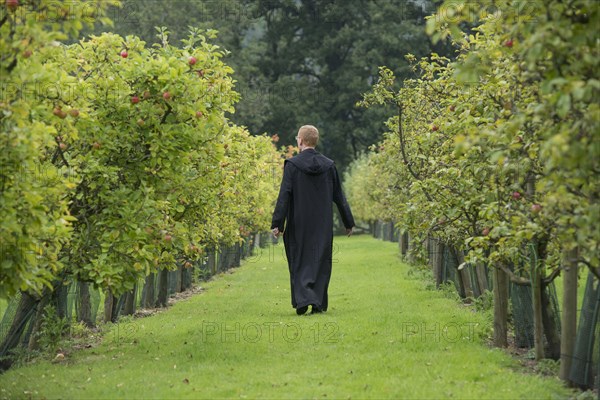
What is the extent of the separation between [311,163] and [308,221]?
0.77 metres

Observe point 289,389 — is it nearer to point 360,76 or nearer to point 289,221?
point 289,221

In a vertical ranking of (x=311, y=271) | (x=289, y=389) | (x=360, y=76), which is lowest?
(x=289, y=389)

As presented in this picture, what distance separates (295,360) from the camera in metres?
8.18

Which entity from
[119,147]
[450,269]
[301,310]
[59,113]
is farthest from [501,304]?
[450,269]

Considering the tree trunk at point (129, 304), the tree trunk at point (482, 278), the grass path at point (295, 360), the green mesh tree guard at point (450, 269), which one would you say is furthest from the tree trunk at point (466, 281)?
the tree trunk at point (129, 304)

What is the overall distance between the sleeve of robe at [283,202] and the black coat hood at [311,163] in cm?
14

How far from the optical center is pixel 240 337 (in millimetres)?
9695

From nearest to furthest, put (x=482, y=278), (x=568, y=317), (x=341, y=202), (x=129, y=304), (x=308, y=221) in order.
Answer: (x=568, y=317), (x=482, y=278), (x=308, y=221), (x=341, y=202), (x=129, y=304)

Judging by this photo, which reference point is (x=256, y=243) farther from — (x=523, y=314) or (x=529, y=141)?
(x=529, y=141)

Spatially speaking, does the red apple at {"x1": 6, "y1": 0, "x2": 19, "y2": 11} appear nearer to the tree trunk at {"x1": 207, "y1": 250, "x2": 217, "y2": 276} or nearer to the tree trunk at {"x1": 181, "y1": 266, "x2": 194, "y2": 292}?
the tree trunk at {"x1": 181, "y1": 266, "x2": 194, "y2": 292}

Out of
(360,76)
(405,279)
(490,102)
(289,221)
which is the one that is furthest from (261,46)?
(490,102)

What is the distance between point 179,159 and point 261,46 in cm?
4954

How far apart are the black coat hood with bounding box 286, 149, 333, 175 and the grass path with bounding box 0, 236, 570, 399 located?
191 cm

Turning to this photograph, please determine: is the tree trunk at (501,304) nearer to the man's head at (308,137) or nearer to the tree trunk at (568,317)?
the tree trunk at (568,317)
